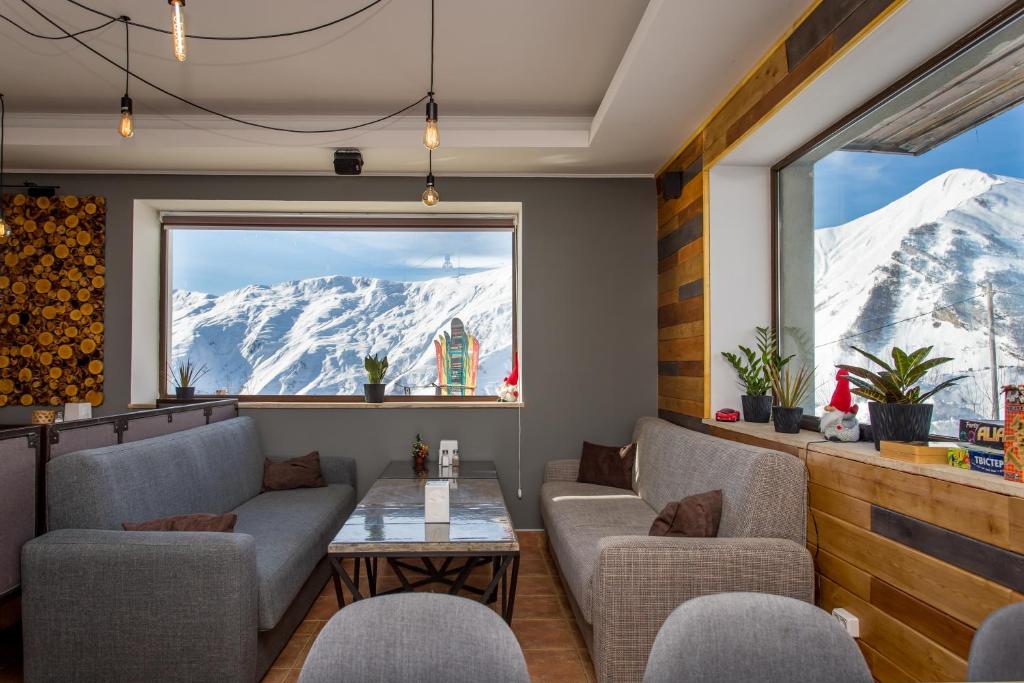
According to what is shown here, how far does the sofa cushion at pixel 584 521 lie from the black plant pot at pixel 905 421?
113 centimetres

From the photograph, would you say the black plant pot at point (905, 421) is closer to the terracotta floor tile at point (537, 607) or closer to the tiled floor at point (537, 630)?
the tiled floor at point (537, 630)

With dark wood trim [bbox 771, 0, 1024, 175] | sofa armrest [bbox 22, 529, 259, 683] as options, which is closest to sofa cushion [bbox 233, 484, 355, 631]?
sofa armrest [bbox 22, 529, 259, 683]

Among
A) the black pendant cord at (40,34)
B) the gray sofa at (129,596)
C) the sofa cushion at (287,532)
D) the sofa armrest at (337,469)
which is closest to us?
the gray sofa at (129,596)

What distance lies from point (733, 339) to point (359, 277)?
3.03 meters

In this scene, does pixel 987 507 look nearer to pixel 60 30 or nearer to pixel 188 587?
pixel 188 587

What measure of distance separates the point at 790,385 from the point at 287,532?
106 inches

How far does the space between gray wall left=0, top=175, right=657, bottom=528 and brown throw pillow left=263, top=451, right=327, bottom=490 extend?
0.34 m

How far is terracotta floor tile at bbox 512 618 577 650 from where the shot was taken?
114 inches

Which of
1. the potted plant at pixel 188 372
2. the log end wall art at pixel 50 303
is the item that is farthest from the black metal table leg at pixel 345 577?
the log end wall art at pixel 50 303

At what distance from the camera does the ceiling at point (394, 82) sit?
2.92m

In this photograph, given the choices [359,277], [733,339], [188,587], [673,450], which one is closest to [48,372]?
[359,277]

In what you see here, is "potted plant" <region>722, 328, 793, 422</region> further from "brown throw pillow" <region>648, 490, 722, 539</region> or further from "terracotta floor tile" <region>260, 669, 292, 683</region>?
"terracotta floor tile" <region>260, 669, 292, 683</region>

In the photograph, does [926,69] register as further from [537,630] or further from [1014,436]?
[537,630]

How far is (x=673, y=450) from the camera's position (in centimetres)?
353
